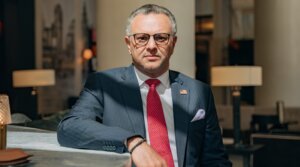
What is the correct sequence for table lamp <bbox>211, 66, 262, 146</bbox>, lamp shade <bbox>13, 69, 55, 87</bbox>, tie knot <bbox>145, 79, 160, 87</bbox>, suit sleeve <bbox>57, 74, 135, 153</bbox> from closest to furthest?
1. suit sleeve <bbox>57, 74, 135, 153</bbox>
2. tie knot <bbox>145, 79, 160, 87</bbox>
3. table lamp <bbox>211, 66, 262, 146</bbox>
4. lamp shade <bbox>13, 69, 55, 87</bbox>

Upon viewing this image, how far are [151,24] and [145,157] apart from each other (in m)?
0.75

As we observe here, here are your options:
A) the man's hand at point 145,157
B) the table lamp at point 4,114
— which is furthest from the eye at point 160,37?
the table lamp at point 4,114

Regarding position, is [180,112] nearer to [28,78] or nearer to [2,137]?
[2,137]

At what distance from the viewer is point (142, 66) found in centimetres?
238

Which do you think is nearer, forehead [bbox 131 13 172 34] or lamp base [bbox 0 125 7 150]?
lamp base [bbox 0 125 7 150]

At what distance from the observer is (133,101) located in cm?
238

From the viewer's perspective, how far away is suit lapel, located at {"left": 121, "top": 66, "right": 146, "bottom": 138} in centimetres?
230

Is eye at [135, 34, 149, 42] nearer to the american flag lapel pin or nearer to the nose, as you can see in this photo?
the nose

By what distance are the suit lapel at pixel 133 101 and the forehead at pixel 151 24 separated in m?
0.25

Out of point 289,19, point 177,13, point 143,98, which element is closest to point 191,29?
point 177,13

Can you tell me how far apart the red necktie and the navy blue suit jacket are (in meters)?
0.04

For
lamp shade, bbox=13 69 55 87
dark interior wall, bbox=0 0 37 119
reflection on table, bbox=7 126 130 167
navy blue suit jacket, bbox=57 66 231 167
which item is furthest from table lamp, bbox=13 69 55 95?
reflection on table, bbox=7 126 130 167

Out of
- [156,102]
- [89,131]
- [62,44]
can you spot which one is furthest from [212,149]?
[62,44]

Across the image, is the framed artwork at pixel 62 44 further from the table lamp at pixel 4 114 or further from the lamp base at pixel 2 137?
the lamp base at pixel 2 137
